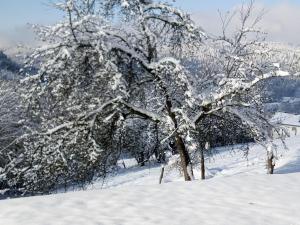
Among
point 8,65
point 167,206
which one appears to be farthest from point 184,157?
point 8,65

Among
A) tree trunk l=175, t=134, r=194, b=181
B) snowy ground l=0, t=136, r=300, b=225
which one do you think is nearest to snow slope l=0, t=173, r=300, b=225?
snowy ground l=0, t=136, r=300, b=225

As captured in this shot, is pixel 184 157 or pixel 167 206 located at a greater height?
pixel 184 157

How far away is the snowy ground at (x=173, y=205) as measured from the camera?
7797mm

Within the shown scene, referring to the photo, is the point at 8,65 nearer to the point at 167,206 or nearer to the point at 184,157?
the point at 184,157

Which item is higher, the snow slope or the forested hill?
the forested hill

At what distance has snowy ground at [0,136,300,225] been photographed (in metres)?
7.80

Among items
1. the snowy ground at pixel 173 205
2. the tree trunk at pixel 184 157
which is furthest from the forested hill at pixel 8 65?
the snowy ground at pixel 173 205

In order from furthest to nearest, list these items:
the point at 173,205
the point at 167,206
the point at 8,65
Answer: the point at 8,65 → the point at 173,205 → the point at 167,206

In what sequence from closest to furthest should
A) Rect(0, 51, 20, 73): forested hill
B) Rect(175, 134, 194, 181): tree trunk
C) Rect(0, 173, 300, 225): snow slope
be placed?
1. Rect(0, 173, 300, 225): snow slope
2. Rect(175, 134, 194, 181): tree trunk
3. Rect(0, 51, 20, 73): forested hill

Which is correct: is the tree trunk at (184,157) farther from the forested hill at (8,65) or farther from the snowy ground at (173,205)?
the forested hill at (8,65)

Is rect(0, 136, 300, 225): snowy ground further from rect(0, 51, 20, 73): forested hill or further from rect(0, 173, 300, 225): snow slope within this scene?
rect(0, 51, 20, 73): forested hill

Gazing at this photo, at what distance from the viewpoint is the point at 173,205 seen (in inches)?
344

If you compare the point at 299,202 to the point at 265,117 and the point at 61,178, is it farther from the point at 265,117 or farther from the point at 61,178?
the point at 61,178

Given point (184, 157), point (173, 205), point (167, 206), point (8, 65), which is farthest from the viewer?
point (8, 65)
